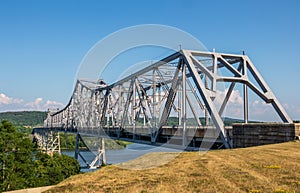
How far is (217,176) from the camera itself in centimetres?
1114

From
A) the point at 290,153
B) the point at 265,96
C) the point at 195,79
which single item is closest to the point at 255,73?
the point at 265,96

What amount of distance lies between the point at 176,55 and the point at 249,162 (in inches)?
693

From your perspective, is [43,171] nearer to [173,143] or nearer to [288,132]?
[173,143]

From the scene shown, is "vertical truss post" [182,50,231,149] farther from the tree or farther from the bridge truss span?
the tree

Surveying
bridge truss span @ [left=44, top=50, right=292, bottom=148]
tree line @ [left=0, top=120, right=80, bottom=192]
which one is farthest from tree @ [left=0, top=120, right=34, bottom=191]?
bridge truss span @ [left=44, top=50, right=292, bottom=148]

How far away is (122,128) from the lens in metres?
46.1

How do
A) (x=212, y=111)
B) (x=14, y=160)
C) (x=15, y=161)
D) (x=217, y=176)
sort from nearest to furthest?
1. (x=217, y=176)
2. (x=212, y=111)
3. (x=15, y=161)
4. (x=14, y=160)

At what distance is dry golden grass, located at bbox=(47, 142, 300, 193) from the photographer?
9.81 metres

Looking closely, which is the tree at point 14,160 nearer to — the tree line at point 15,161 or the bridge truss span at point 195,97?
the tree line at point 15,161

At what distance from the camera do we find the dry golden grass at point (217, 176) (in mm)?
9812

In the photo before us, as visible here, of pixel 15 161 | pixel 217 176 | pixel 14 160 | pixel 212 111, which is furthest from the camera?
pixel 14 160

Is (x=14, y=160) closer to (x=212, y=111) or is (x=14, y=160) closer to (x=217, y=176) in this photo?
(x=212, y=111)

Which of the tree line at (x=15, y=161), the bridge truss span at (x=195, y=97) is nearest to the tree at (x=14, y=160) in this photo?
the tree line at (x=15, y=161)

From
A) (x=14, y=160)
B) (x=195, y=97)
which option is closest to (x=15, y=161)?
(x=14, y=160)
